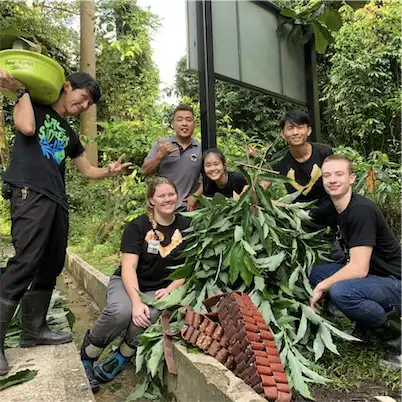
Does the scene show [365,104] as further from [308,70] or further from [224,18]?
[224,18]

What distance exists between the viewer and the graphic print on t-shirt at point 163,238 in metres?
3.16

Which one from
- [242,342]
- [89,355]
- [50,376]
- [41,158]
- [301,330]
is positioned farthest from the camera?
[89,355]

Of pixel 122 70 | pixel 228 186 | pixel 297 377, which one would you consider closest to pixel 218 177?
pixel 228 186

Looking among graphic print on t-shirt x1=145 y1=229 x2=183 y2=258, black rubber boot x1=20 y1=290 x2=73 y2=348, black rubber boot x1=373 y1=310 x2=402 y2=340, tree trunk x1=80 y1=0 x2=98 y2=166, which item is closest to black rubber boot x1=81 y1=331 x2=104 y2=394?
black rubber boot x1=20 y1=290 x2=73 y2=348

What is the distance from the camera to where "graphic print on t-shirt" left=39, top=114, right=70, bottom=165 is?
9.01ft

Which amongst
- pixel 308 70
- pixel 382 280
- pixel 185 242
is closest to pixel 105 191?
pixel 308 70

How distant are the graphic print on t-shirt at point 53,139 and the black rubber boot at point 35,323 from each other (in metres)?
0.88

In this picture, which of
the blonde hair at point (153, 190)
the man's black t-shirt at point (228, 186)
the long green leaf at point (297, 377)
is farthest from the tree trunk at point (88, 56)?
the long green leaf at point (297, 377)

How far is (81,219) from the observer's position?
1223cm

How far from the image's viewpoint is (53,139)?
2830mm

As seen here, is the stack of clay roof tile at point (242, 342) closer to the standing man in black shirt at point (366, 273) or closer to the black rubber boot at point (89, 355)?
the standing man in black shirt at point (366, 273)

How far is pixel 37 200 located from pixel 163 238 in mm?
930

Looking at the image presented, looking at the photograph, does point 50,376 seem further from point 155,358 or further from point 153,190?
point 153,190

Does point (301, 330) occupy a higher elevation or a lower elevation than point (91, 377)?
higher
